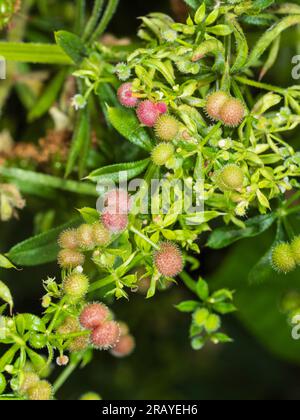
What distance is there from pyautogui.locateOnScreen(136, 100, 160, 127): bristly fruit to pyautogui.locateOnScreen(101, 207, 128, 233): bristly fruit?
0.25 metres

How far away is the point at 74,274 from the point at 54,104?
4.08ft

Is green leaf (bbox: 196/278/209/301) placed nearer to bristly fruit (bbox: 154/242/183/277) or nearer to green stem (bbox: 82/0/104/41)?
bristly fruit (bbox: 154/242/183/277)

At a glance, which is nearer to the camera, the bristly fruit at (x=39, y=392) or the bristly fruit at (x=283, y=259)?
the bristly fruit at (x=39, y=392)

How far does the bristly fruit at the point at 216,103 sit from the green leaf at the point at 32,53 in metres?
0.74

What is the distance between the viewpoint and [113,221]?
1.77 m

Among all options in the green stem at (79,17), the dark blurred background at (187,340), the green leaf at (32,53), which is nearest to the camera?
the green leaf at (32,53)

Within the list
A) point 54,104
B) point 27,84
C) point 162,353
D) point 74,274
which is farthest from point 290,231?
point 162,353

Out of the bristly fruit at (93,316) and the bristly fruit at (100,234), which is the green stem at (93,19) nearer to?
the bristly fruit at (100,234)

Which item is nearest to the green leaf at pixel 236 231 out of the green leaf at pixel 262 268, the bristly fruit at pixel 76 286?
the green leaf at pixel 262 268

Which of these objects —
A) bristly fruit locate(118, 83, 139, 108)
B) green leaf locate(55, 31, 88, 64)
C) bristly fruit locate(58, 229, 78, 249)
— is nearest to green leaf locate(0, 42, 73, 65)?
green leaf locate(55, 31, 88, 64)

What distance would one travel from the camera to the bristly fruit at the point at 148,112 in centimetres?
182

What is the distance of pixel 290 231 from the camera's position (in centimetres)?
213

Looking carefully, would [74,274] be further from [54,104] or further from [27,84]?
[27,84]
